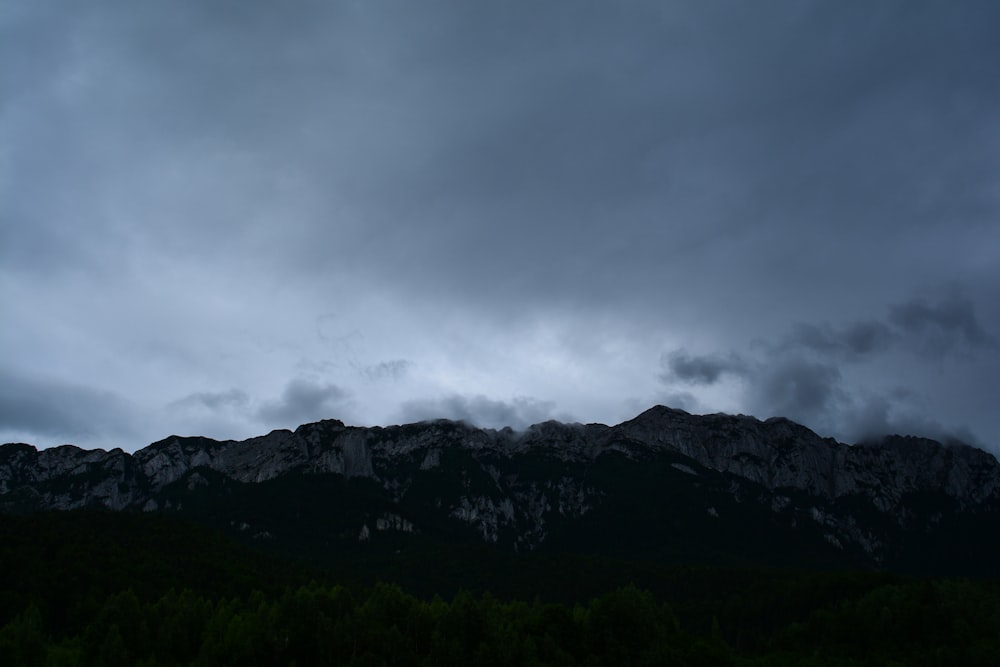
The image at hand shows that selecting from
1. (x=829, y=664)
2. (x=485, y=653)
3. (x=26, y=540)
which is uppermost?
(x=26, y=540)

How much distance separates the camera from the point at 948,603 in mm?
158250

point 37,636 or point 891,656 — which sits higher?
point 37,636

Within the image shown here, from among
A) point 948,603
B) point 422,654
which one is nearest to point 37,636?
point 422,654

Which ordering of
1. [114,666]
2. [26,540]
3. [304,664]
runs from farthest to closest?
[26,540], [304,664], [114,666]

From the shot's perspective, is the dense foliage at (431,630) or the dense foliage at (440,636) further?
the dense foliage at (431,630)

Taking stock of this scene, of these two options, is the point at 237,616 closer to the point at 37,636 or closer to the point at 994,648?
the point at 37,636

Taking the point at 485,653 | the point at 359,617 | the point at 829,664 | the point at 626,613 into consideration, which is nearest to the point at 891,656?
the point at 829,664

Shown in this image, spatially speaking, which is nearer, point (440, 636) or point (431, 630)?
point (440, 636)

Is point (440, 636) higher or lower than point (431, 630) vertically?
higher

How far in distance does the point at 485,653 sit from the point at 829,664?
80.6 metres

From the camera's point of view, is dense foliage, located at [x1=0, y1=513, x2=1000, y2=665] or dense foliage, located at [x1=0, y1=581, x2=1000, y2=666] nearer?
dense foliage, located at [x1=0, y1=581, x2=1000, y2=666]

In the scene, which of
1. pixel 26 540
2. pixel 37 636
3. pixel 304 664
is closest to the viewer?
pixel 37 636

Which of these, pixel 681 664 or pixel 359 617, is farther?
pixel 359 617

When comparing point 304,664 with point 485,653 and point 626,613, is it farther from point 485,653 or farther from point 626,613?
point 626,613
